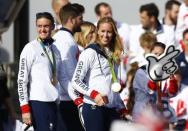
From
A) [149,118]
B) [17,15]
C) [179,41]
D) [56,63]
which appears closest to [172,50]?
[56,63]

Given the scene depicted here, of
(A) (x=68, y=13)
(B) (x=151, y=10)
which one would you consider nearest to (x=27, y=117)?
(A) (x=68, y=13)

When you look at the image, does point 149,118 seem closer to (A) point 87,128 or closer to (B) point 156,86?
(A) point 87,128

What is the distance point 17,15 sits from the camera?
14.6 m

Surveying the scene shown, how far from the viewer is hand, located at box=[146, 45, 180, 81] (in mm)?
9297

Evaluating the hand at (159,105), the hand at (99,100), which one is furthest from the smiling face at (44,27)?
the hand at (159,105)

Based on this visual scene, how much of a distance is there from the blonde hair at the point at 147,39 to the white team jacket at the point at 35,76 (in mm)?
3017

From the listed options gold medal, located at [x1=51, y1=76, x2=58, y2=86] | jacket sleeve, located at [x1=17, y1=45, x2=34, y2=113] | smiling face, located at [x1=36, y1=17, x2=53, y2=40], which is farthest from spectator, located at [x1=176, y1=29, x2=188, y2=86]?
jacket sleeve, located at [x1=17, y1=45, x2=34, y2=113]

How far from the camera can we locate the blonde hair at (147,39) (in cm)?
1148

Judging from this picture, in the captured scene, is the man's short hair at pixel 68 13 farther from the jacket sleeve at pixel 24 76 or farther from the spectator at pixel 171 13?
the spectator at pixel 171 13

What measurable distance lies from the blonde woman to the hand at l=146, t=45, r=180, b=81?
771 mm

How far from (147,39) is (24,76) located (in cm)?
338

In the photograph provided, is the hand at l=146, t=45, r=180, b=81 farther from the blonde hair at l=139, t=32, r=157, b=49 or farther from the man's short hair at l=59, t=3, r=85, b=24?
the blonde hair at l=139, t=32, r=157, b=49

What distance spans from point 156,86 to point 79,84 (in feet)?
4.16

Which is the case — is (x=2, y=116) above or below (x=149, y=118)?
below
